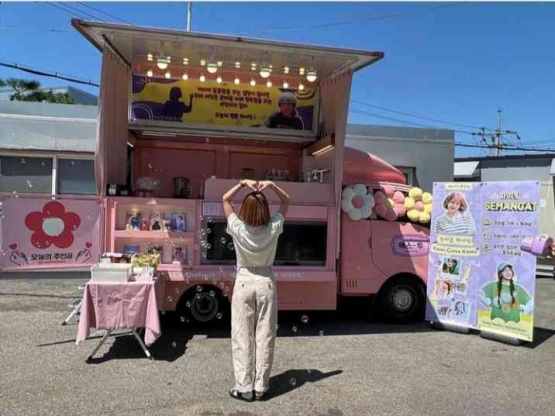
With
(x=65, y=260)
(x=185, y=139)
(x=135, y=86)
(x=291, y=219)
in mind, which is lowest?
(x=65, y=260)

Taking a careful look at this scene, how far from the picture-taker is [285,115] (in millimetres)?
7816

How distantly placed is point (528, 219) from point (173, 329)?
4458 mm

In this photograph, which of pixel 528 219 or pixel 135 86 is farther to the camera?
pixel 135 86

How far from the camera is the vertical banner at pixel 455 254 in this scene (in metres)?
6.41

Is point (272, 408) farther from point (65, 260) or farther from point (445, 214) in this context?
point (445, 214)

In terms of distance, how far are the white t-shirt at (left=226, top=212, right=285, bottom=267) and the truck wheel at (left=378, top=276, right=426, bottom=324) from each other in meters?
3.13

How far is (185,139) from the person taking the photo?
7777mm

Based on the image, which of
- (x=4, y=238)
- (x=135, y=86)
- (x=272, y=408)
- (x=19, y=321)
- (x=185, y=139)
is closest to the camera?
(x=272, y=408)

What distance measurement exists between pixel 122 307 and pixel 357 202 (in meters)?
3.20

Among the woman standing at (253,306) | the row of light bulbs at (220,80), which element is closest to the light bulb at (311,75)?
the row of light bulbs at (220,80)

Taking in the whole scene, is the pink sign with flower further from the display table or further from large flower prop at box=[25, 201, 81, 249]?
the display table

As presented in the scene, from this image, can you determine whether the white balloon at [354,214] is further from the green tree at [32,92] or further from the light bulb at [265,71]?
the green tree at [32,92]

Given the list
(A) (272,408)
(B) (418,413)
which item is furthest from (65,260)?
(B) (418,413)

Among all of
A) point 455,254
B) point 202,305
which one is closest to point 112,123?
point 202,305
